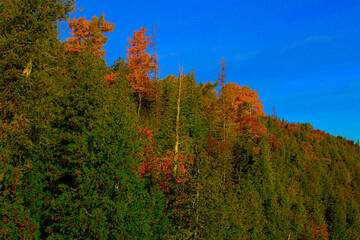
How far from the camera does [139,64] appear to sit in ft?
133

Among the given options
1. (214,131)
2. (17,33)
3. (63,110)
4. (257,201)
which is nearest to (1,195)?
(63,110)

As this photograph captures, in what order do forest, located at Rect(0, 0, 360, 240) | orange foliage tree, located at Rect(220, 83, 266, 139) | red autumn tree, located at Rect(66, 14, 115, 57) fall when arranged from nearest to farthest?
forest, located at Rect(0, 0, 360, 240), red autumn tree, located at Rect(66, 14, 115, 57), orange foliage tree, located at Rect(220, 83, 266, 139)

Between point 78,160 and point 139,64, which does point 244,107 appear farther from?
point 78,160

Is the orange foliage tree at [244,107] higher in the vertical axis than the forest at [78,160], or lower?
higher

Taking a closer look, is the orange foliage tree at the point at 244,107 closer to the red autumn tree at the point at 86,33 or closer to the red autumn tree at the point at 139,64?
the red autumn tree at the point at 139,64

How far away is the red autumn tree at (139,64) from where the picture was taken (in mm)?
39906

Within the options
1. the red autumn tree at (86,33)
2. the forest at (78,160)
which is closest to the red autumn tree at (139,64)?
the red autumn tree at (86,33)

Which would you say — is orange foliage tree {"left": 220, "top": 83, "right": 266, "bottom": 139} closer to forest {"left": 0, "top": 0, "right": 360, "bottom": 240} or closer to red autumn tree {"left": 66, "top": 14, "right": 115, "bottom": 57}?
forest {"left": 0, "top": 0, "right": 360, "bottom": 240}

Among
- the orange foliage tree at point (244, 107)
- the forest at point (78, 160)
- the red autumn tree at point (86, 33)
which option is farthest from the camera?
the orange foliage tree at point (244, 107)

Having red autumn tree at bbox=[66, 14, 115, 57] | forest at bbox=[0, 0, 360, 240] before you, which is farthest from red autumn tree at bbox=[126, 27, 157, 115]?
forest at bbox=[0, 0, 360, 240]

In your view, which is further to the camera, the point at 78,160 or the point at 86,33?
the point at 86,33

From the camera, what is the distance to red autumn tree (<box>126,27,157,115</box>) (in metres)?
39.9

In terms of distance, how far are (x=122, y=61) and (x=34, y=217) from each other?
2972cm

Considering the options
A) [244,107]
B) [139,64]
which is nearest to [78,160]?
[139,64]
